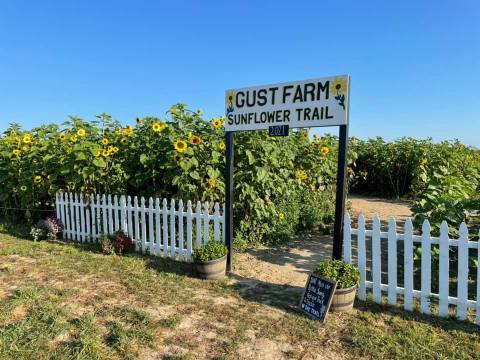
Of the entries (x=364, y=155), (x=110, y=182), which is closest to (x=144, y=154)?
(x=110, y=182)

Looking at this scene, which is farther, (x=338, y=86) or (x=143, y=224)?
A: (x=143, y=224)

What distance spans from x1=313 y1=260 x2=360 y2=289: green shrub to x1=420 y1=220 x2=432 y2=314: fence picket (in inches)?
25.6

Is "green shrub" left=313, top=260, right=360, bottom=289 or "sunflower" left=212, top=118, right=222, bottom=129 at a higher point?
"sunflower" left=212, top=118, right=222, bottom=129

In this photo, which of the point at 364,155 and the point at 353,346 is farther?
the point at 364,155

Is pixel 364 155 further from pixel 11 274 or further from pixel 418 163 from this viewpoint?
pixel 11 274

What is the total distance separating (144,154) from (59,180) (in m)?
2.19

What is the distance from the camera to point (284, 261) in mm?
5812

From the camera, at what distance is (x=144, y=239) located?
20.0 feet

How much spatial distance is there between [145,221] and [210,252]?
5.41ft

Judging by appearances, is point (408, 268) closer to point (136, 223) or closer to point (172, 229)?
point (172, 229)

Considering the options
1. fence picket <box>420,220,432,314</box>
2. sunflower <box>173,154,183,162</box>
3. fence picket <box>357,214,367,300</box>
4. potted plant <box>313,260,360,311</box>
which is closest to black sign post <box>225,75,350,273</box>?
fence picket <box>357,214,367,300</box>

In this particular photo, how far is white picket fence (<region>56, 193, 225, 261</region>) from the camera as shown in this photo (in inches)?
219

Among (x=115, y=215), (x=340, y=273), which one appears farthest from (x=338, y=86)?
(x=115, y=215)

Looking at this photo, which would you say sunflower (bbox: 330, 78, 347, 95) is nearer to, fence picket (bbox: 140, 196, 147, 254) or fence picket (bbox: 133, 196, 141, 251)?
fence picket (bbox: 140, 196, 147, 254)
